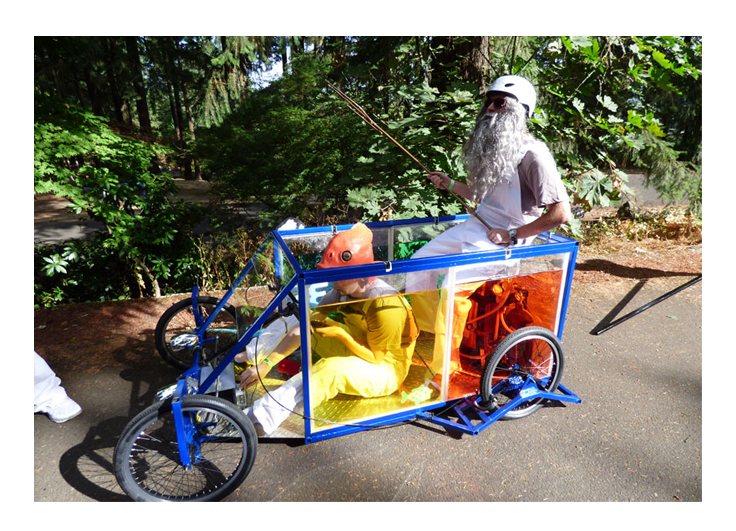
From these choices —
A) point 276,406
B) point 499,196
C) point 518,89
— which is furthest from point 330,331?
point 518,89

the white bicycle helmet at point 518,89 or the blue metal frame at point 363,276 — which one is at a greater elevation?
the white bicycle helmet at point 518,89

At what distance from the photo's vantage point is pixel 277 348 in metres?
2.49

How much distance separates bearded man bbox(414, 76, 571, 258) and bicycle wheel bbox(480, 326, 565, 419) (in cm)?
68

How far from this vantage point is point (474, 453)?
2562 mm

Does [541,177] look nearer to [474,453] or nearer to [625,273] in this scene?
[474,453]

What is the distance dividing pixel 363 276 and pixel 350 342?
446 mm

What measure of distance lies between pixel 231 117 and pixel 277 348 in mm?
5168

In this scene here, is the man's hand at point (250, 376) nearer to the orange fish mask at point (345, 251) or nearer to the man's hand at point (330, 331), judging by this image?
the man's hand at point (330, 331)

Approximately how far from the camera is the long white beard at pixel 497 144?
100 inches

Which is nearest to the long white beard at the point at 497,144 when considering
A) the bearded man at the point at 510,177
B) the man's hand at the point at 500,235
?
the bearded man at the point at 510,177

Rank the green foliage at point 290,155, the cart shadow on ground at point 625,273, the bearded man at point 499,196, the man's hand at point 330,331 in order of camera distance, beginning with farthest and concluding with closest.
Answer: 1. the green foliage at point 290,155
2. the cart shadow on ground at point 625,273
3. the bearded man at point 499,196
4. the man's hand at point 330,331

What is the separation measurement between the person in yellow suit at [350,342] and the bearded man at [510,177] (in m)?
0.75

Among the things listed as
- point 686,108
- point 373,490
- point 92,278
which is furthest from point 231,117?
point 686,108

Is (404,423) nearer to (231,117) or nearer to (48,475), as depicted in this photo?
(48,475)
